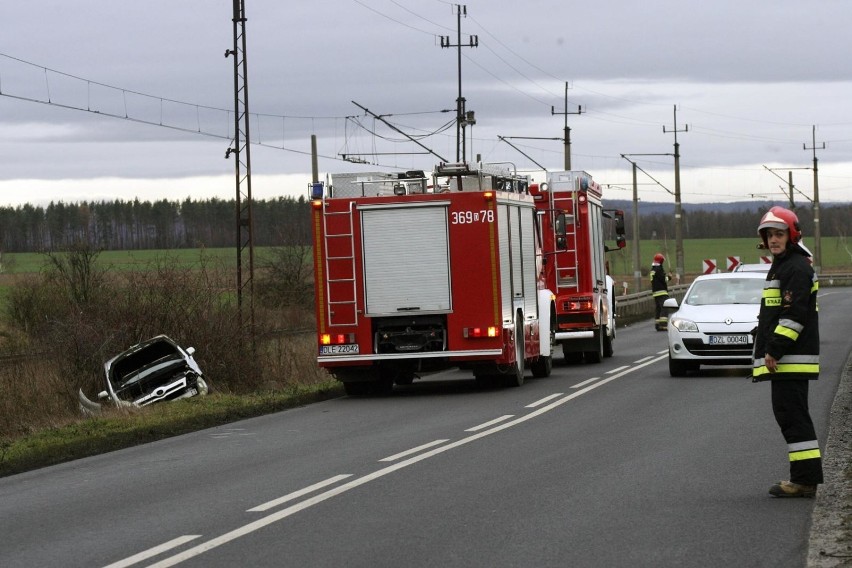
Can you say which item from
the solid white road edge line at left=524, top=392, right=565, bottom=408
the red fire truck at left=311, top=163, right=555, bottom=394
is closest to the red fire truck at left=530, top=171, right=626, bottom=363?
the red fire truck at left=311, top=163, right=555, bottom=394

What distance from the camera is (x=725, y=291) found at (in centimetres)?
2289

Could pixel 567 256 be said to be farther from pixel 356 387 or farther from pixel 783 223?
pixel 783 223

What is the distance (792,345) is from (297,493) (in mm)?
3677

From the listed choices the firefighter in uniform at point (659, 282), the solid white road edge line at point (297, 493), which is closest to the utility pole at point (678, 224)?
the firefighter in uniform at point (659, 282)

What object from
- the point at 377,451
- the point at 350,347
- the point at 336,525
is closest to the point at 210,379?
the point at 350,347

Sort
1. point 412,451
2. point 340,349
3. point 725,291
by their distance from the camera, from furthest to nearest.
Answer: point 725,291 < point 340,349 < point 412,451

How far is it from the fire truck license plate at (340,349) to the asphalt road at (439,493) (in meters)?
2.08

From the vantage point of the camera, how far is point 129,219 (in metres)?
141

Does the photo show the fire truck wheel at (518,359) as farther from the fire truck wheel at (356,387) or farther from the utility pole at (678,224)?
the utility pole at (678,224)

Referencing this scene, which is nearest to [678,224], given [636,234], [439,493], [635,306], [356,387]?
[636,234]

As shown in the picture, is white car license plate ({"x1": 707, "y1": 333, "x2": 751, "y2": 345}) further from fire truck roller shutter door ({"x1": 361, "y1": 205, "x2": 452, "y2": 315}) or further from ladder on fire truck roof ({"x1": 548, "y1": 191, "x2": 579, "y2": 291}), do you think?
ladder on fire truck roof ({"x1": 548, "y1": 191, "x2": 579, "y2": 291})

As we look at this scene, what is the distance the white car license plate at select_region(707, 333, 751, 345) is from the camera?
2139 centimetres

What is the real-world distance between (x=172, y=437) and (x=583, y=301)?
12207mm

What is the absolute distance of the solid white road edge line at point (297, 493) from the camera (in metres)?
9.70
